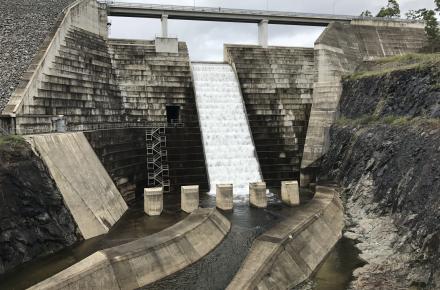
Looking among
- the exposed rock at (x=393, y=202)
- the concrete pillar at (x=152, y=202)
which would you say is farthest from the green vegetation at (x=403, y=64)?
the concrete pillar at (x=152, y=202)

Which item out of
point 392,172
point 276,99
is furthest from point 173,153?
point 392,172

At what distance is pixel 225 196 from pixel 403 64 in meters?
15.2

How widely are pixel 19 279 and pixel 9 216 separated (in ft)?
7.64

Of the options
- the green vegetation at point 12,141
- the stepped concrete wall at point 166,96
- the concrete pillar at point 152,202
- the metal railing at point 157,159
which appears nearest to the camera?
the green vegetation at point 12,141

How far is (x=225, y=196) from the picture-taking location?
22484mm

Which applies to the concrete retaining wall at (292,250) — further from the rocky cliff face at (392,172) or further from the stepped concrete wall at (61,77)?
the stepped concrete wall at (61,77)

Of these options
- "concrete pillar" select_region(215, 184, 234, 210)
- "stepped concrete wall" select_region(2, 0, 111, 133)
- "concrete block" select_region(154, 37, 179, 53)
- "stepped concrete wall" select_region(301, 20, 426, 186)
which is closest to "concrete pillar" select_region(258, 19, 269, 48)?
"stepped concrete wall" select_region(301, 20, 426, 186)

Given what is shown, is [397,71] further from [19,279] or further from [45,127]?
[19,279]

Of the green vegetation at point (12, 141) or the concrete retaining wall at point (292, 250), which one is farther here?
the green vegetation at point (12, 141)

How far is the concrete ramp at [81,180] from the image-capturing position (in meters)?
17.0

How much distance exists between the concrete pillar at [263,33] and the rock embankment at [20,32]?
16.8m

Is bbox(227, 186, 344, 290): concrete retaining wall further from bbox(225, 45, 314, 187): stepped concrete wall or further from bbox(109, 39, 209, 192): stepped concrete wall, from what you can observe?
bbox(109, 39, 209, 192): stepped concrete wall

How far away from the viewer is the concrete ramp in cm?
1700

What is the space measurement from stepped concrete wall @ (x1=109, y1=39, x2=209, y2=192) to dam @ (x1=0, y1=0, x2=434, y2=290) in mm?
97
